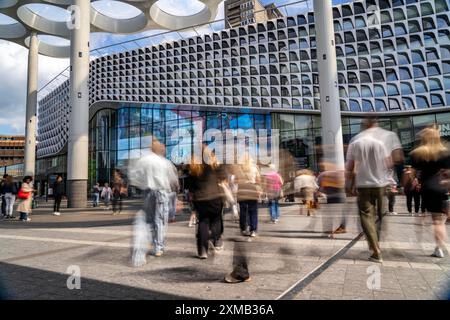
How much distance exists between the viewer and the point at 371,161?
4.49 meters

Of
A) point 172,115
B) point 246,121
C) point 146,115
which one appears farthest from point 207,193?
point 146,115

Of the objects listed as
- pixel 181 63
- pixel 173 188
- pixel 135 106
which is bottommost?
pixel 173 188

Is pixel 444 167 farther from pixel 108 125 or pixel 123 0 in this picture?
pixel 108 125

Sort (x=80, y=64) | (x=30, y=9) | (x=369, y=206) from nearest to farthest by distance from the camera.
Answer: (x=369, y=206) → (x=80, y=64) → (x=30, y=9)

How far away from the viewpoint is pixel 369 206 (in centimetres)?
440

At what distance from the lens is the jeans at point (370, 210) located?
170 inches

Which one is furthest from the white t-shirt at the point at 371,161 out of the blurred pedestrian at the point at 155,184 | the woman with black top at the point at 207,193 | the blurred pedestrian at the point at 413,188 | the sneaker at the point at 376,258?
the blurred pedestrian at the point at 413,188

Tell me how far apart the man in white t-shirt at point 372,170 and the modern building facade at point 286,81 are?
2829 centimetres

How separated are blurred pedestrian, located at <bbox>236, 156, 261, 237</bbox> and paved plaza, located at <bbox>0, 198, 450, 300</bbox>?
44 centimetres

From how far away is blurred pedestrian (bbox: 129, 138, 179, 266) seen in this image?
16.6 feet

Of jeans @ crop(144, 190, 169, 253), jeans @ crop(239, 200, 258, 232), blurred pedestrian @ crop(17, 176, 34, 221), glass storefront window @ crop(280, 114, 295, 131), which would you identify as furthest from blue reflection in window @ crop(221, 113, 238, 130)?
jeans @ crop(144, 190, 169, 253)

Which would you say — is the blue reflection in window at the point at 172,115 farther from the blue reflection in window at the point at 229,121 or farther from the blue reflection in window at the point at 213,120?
the blue reflection in window at the point at 229,121
